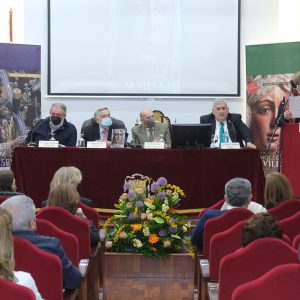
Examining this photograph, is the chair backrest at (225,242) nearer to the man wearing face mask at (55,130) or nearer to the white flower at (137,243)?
the white flower at (137,243)

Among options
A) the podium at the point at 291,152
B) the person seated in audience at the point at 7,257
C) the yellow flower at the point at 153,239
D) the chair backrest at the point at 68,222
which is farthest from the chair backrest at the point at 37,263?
the podium at the point at 291,152

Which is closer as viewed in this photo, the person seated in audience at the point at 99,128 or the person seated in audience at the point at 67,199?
the person seated in audience at the point at 67,199

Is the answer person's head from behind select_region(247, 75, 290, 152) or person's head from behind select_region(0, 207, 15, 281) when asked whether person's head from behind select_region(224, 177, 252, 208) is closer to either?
person's head from behind select_region(0, 207, 15, 281)

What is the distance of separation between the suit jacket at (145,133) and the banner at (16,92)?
7.70ft

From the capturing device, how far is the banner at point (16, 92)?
358 inches

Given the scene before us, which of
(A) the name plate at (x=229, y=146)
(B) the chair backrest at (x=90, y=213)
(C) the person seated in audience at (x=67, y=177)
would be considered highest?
(A) the name plate at (x=229, y=146)

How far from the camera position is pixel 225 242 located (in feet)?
11.8

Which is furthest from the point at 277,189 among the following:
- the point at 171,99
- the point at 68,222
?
the point at 171,99

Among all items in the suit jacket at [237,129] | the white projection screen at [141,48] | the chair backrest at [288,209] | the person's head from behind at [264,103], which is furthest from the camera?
the white projection screen at [141,48]

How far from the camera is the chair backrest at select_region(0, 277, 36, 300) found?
87.7 inches

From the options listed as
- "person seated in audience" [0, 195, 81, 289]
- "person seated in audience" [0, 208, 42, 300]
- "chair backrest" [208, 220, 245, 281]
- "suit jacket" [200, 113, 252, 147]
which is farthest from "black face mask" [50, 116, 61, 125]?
"person seated in audience" [0, 208, 42, 300]

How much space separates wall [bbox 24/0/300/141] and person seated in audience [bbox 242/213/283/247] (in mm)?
6704

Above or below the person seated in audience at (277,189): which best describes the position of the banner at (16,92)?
above

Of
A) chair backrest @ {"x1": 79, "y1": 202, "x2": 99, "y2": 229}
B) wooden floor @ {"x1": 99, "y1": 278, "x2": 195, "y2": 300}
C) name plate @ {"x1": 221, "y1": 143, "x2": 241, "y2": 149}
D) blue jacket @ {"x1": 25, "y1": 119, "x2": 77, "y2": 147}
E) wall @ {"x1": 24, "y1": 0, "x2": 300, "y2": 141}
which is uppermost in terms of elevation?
wall @ {"x1": 24, "y1": 0, "x2": 300, "y2": 141}
